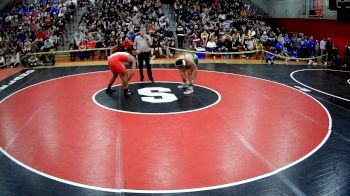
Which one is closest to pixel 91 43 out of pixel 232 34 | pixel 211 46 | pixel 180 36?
pixel 180 36

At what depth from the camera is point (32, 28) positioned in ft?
59.4

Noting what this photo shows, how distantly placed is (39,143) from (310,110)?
5.47 metres

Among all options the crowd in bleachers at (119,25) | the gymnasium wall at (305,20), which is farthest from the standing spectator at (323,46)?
the crowd in bleachers at (119,25)

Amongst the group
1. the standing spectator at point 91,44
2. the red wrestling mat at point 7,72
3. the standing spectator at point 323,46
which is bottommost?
the red wrestling mat at point 7,72

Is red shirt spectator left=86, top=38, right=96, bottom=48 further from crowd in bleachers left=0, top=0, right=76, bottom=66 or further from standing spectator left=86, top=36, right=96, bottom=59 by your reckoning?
crowd in bleachers left=0, top=0, right=76, bottom=66

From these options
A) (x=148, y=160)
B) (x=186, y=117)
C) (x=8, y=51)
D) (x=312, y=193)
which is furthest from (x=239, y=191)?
(x=8, y=51)

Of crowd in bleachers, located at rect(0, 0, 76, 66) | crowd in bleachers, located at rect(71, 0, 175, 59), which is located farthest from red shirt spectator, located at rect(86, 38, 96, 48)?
crowd in bleachers, located at rect(0, 0, 76, 66)

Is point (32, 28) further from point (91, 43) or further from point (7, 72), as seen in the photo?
point (7, 72)

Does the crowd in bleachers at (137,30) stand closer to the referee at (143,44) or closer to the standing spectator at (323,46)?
the standing spectator at (323,46)

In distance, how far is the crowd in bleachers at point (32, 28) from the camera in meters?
15.6

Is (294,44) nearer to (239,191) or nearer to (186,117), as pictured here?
(186,117)

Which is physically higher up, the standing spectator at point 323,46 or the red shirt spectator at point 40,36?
Answer: the red shirt spectator at point 40,36

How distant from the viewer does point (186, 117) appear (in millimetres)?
7488

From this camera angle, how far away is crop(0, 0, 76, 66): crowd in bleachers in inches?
613
